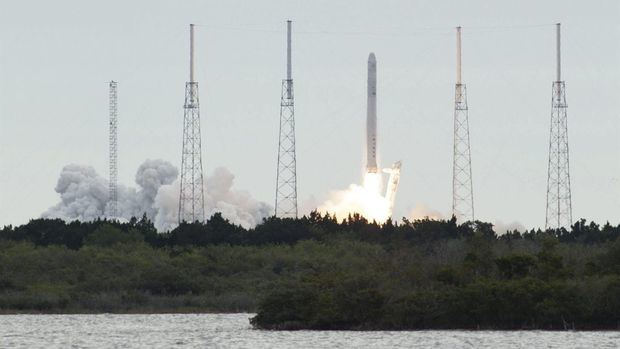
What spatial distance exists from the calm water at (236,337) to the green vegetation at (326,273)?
1476 millimetres

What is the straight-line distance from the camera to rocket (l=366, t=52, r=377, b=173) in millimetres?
118000

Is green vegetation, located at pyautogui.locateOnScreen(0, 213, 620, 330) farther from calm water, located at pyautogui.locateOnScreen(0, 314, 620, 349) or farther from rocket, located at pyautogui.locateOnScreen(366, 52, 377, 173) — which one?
rocket, located at pyautogui.locateOnScreen(366, 52, 377, 173)

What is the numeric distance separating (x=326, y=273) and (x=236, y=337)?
26.6 feet

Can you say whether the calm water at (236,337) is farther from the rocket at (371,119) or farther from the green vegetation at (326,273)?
the rocket at (371,119)

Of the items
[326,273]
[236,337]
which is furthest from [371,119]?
[236,337]

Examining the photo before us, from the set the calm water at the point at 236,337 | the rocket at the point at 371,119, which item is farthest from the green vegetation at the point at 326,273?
the rocket at the point at 371,119

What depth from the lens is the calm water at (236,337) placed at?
65.8 m

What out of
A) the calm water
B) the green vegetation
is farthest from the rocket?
the calm water

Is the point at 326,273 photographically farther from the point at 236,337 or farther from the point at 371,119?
the point at 371,119

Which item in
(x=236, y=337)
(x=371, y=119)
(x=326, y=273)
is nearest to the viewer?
(x=236, y=337)

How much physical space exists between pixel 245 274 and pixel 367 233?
1607 centimetres

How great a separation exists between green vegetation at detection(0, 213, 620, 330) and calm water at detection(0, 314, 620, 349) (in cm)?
148

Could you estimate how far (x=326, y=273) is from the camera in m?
78.3

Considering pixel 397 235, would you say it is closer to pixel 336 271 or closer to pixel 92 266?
pixel 92 266
